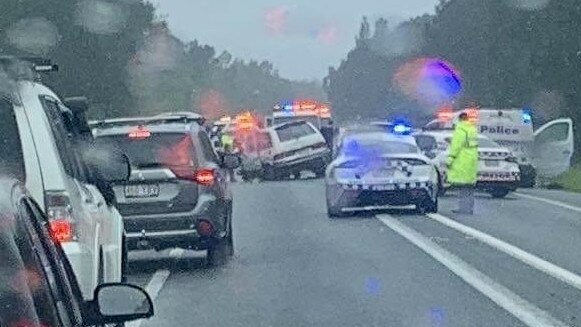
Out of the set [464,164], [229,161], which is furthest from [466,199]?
[229,161]

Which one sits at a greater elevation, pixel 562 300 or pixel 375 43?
pixel 375 43

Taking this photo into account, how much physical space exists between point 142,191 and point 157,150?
47 cm

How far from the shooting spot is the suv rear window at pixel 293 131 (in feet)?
150

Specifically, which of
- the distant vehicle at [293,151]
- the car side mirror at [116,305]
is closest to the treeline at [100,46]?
the distant vehicle at [293,151]

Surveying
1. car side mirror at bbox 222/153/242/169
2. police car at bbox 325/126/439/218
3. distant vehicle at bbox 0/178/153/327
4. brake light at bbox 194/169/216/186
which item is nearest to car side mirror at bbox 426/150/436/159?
police car at bbox 325/126/439/218

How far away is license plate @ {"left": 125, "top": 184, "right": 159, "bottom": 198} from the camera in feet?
54.4

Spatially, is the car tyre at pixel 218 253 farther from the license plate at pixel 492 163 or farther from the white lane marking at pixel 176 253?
the license plate at pixel 492 163

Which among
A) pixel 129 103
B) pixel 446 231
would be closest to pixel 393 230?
pixel 446 231

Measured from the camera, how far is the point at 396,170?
25.2m

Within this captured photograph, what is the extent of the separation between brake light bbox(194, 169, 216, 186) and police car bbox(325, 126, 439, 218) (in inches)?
329

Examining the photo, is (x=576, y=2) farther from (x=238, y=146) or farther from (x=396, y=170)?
(x=396, y=170)

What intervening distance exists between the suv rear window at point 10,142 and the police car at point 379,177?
17528mm

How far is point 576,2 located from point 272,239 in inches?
1552

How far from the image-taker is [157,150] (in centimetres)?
1670
